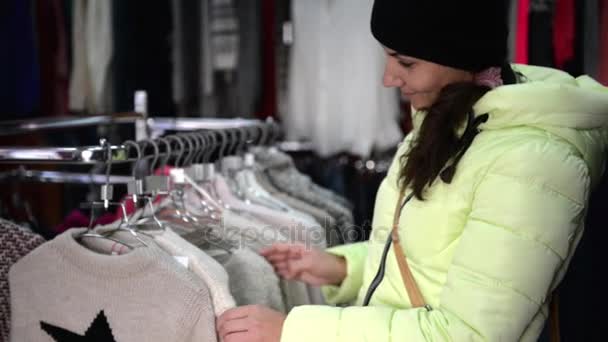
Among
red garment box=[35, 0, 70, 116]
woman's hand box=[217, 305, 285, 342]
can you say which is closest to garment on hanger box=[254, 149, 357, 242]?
woman's hand box=[217, 305, 285, 342]

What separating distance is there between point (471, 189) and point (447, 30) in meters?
0.23

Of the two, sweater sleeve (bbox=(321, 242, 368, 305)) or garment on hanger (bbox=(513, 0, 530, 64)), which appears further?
garment on hanger (bbox=(513, 0, 530, 64))

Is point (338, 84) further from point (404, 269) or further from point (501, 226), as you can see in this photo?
point (501, 226)

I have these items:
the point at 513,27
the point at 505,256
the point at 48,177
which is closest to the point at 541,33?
the point at 513,27

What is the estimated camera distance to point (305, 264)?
1.29 meters

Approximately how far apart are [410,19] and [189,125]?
3.66ft

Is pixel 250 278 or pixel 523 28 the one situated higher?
pixel 523 28

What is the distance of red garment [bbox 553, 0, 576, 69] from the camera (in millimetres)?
1870

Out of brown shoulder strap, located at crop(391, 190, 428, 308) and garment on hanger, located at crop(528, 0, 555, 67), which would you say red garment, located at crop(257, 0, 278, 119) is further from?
brown shoulder strap, located at crop(391, 190, 428, 308)

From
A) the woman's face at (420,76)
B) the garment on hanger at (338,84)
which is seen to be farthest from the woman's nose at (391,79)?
the garment on hanger at (338,84)

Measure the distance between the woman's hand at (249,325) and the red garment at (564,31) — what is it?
130cm

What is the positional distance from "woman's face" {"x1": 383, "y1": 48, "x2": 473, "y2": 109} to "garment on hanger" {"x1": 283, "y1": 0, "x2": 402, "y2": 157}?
1.42 m

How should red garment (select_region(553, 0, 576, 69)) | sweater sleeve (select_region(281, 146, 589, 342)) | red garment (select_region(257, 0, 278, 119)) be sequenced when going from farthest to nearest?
red garment (select_region(257, 0, 278, 119)) → red garment (select_region(553, 0, 576, 69)) → sweater sleeve (select_region(281, 146, 589, 342))

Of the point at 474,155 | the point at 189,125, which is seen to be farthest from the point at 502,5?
the point at 189,125
